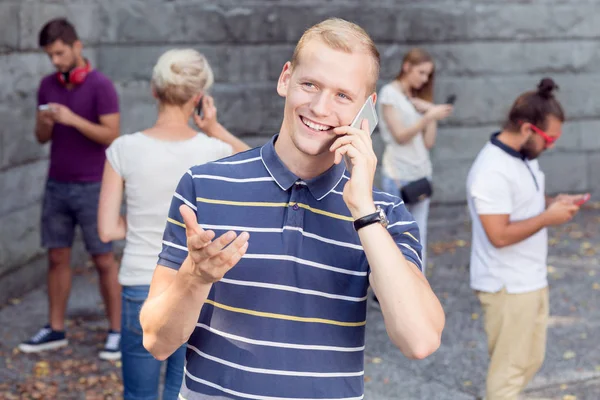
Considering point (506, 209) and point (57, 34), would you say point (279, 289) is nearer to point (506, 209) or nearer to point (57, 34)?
point (506, 209)

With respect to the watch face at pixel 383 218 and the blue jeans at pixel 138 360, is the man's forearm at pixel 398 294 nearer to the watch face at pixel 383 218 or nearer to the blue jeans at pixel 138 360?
the watch face at pixel 383 218

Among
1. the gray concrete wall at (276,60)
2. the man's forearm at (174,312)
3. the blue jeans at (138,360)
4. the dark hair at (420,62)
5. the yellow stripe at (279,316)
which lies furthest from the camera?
the gray concrete wall at (276,60)

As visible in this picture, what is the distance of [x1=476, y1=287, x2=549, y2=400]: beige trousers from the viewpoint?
4.94 meters

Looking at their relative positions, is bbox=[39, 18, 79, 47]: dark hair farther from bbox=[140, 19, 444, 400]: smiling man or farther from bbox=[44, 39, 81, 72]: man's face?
bbox=[140, 19, 444, 400]: smiling man

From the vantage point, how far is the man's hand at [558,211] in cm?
484

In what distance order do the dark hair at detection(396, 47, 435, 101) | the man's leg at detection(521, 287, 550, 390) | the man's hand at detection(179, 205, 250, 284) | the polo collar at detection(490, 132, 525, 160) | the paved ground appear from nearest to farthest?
the man's hand at detection(179, 205, 250, 284)
the polo collar at detection(490, 132, 525, 160)
the man's leg at detection(521, 287, 550, 390)
the paved ground
the dark hair at detection(396, 47, 435, 101)

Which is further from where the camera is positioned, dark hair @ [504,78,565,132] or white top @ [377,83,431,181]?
white top @ [377,83,431,181]

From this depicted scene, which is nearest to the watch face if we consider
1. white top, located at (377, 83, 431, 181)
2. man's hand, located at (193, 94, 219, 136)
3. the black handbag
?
man's hand, located at (193, 94, 219, 136)

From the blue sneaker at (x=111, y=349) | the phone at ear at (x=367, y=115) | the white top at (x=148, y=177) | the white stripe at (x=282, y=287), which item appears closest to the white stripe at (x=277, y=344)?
the white stripe at (x=282, y=287)

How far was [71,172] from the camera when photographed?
6.66 metres

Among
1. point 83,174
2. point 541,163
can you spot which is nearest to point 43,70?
point 83,174

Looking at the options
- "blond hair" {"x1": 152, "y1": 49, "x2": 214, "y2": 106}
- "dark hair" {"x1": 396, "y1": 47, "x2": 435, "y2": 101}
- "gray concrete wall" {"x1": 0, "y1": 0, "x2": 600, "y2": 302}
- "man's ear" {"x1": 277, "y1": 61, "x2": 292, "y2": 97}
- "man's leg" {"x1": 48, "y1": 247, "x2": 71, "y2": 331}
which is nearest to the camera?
"man's ear" {"x1": 277, "y1": 61, "x2": 292, "y2": 97}

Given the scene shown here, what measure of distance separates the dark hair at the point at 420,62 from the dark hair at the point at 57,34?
2494 millimetres

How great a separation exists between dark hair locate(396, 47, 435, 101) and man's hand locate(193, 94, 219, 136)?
2907mm
